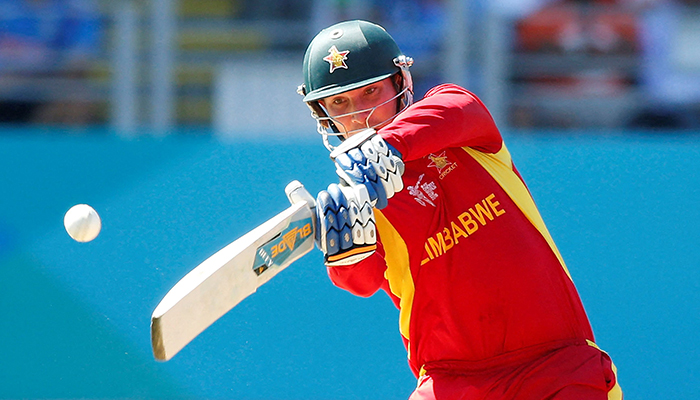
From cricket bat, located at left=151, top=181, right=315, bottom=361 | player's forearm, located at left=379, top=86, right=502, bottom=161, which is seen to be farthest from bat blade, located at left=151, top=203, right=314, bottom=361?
player's forearm, located at left=379, top=86, right=502, bottom=161

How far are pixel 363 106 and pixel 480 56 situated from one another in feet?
12.0

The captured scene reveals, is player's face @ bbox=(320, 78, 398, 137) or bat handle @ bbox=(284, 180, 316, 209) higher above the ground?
player's face @ bbox=(320, 78, 398, 137)

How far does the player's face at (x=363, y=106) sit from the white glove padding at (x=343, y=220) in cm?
70

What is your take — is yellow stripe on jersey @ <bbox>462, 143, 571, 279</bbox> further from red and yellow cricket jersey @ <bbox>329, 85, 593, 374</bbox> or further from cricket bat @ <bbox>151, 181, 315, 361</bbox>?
cricket bat @ <bbox>151, 181, 315, 361</bbox>

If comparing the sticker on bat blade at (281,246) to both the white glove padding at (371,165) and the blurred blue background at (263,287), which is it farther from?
the blurred blue background at (263,287)

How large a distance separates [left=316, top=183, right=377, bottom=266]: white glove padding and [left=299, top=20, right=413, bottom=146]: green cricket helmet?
0.72 metres

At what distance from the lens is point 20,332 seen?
4.49 meters

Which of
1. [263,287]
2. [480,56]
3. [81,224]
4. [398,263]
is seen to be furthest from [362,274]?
[480,56]

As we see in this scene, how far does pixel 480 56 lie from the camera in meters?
6.33

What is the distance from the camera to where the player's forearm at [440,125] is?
227 centimetres

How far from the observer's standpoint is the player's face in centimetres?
286

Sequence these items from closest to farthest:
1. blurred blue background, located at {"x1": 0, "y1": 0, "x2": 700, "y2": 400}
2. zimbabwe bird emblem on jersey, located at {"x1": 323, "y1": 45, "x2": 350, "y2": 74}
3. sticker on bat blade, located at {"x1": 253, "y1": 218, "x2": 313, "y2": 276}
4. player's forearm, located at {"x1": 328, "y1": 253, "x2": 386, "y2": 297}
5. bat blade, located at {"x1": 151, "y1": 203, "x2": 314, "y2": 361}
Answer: bat blade, located at {"x1": 151, "y1": 203, "x2": 314, "y2": 361}, sticker on bat blade, located at {"x1": 253, "y1": 218, "x2": 313, "y2": 276}, zimbabwe bird emblem on jersey, located at {"x1": 323, "y1": 45, "x2": 350, "y2": 74}, player's forearm, located at {"x1": 328, "y1": 253, "x2": 386, "y2": 297}, blurred blue background, located at {"x1": 0, "y1": 0, "x2": 700, "y2": 400}

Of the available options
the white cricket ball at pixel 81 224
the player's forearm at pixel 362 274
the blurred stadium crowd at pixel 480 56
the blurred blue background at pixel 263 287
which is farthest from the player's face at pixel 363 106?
the blurred stadium crowd at pixel 480 56

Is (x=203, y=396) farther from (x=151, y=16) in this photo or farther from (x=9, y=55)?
(x=9, y=55)
